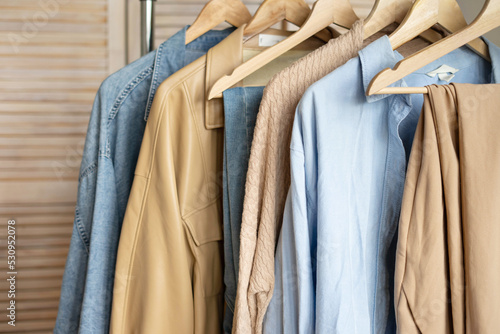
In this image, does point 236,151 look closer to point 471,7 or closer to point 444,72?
point 444,72

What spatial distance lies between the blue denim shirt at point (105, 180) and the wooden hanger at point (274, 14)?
15cm

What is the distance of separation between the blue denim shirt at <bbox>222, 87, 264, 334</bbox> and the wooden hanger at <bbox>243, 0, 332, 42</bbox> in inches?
5.9

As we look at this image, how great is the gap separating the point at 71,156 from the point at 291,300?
Answer: 38.8 inches

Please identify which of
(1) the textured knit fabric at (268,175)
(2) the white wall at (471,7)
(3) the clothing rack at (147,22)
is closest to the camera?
(1) the textured knit fabric at (268,175)

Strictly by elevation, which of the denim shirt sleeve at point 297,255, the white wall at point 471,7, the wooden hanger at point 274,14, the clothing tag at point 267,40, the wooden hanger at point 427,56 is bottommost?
the denim shirt sleeve at point 297,255

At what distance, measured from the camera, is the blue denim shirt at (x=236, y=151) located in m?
0.75

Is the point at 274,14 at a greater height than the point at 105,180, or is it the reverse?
the point at 274,14

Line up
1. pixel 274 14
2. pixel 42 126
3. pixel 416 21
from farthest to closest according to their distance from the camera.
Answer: pixel 42 126, pixel 274 14, pixel 416 21

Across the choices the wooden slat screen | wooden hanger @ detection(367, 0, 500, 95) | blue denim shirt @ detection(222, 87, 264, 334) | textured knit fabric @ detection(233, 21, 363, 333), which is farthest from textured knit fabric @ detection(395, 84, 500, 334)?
the wooden slat screen

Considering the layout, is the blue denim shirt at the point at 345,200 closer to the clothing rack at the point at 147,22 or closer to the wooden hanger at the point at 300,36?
the wooden hanger at the point at 300,36

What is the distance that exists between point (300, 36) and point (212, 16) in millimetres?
204

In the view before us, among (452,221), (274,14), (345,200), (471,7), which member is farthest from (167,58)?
(471,7)

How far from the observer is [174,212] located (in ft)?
2.40

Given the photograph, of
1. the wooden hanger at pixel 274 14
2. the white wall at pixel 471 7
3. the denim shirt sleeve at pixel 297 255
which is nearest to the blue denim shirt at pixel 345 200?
the denim shirt sleeve at pixel 297 255
